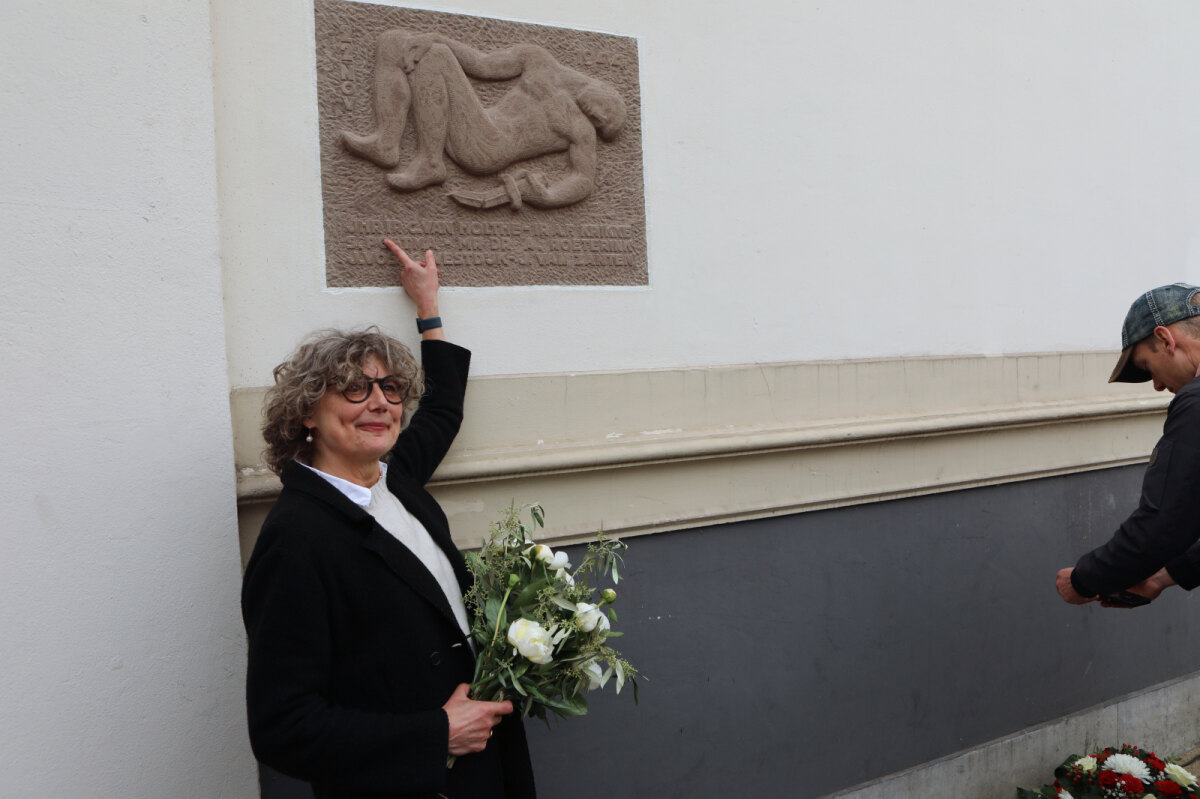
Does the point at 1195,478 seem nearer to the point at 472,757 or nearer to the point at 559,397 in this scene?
the point at 559,397

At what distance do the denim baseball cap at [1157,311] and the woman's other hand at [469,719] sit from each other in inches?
93.9

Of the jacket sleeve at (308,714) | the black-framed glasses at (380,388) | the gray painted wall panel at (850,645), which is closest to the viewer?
the jacket sleeve at (308,714)

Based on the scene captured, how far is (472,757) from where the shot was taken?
6.81ft

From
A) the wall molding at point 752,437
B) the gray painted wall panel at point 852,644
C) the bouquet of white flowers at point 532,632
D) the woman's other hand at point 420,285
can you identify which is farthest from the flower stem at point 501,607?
the gray painted wall panel at point 852,644

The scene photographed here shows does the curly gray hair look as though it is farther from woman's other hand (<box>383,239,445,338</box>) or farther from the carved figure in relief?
the carved figure in relief

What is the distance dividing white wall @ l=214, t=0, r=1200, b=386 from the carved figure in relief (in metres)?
0.16

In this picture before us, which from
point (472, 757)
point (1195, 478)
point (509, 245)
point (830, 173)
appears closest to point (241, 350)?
point (509, 245)

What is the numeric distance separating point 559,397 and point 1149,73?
349cm

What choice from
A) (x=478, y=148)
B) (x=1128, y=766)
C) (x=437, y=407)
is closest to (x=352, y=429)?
(x=437, y=407)

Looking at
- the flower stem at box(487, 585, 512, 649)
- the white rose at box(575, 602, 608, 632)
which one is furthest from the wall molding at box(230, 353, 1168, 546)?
the white rose at box(575, 602, 608, 632)

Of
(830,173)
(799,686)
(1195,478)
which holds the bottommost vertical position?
(799,686)

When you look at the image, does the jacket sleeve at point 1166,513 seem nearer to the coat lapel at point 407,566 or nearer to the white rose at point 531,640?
the white rose at point 531,640

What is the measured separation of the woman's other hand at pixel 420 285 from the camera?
254 cm

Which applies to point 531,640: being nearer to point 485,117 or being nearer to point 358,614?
point 358,614
